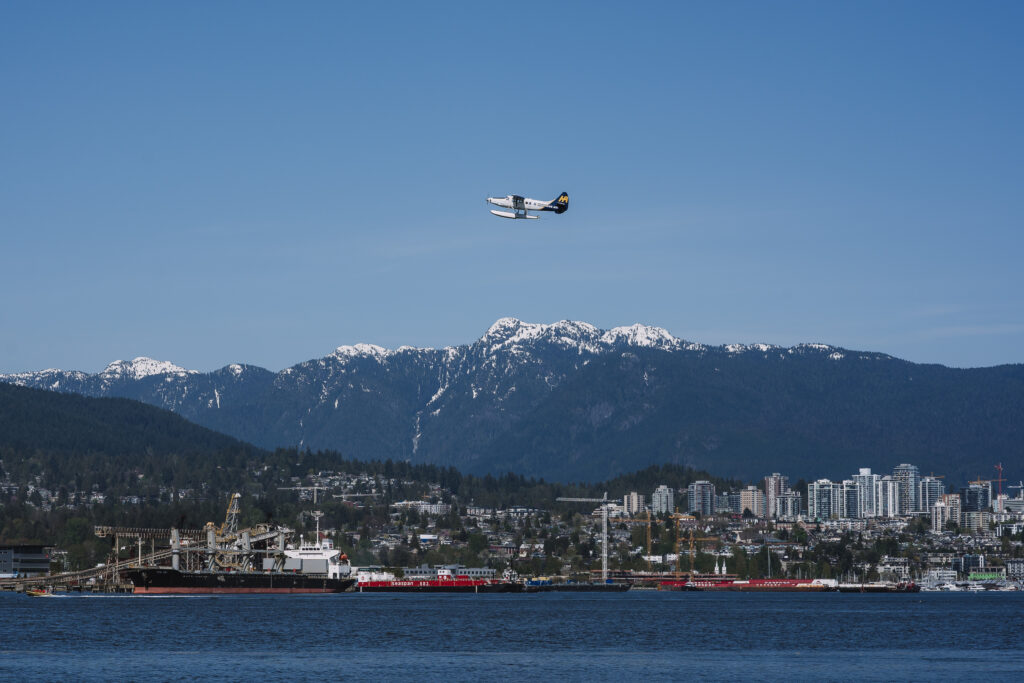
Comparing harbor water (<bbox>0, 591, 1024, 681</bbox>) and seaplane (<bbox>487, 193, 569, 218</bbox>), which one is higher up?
seaplane (<bbox>487, 193, 569, 218</bbox>)

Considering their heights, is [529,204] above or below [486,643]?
above

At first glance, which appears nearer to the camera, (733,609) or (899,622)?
(899,622)

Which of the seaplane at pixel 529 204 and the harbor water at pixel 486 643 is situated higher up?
the seaplane at pixel 529 204

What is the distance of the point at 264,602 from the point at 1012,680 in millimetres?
109596

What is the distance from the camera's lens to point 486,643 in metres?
111

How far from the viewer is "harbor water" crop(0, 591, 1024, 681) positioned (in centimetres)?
8925

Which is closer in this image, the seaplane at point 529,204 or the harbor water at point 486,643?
the harbor water at point 486,643

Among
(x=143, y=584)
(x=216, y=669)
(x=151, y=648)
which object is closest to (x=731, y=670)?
(x=216, y=669)

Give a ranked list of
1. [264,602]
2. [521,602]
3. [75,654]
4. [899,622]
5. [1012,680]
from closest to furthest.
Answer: [1012,680] < [75,654] < [899,622] < [264,602] < [521,602]

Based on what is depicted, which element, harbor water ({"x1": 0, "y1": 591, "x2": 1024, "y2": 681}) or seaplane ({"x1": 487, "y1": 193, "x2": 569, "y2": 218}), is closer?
harbor water ({"x1": 0, "y1": 591, "x2": 1024, "y2": 681})

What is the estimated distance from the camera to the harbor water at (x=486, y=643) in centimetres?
8925

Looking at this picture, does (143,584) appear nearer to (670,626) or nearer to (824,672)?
(670,626)

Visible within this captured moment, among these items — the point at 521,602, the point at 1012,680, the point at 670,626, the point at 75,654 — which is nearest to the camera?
the point at 1012,680

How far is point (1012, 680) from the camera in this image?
84750mm
